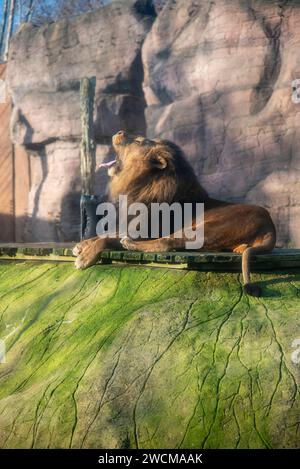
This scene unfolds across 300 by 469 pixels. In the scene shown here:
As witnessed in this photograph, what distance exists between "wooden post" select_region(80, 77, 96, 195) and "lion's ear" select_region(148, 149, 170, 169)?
220 inches

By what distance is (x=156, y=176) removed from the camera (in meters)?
5.53

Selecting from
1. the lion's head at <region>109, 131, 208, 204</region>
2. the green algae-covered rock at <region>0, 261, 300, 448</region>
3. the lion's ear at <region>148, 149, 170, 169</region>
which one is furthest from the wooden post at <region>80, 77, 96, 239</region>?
the green algae-covered rock at <region>0, 261, 300, 448</region>

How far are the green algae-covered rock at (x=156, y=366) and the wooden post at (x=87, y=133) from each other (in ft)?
21.1

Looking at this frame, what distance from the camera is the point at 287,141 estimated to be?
9.78m

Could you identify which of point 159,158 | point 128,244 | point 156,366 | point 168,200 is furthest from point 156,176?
point 156,366

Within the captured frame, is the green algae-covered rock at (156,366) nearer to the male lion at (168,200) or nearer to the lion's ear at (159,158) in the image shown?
the male lion at (168,200)

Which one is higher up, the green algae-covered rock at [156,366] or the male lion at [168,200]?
the male lion at [168,200]

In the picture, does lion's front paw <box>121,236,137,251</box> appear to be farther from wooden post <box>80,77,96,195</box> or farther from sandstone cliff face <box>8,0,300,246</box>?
wooden post <box>80,77,96,195</box>

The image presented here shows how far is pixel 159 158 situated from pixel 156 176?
144 mm

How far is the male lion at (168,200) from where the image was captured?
4996 millimetres

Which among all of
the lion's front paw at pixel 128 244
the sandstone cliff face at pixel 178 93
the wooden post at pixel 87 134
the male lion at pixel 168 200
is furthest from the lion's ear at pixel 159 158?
the wooden post at pixel 87 134

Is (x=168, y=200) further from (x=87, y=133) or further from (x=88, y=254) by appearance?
(x=87, y=133)

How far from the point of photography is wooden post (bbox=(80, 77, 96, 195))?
1108 centimetres

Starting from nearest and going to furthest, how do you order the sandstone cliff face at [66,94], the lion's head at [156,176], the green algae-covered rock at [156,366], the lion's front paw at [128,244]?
the green algae-covered rock at [156,366]
the lion's front paw at [128,244]
the lion's head at [156,176]
the sandstone cliff face at [66,94]
